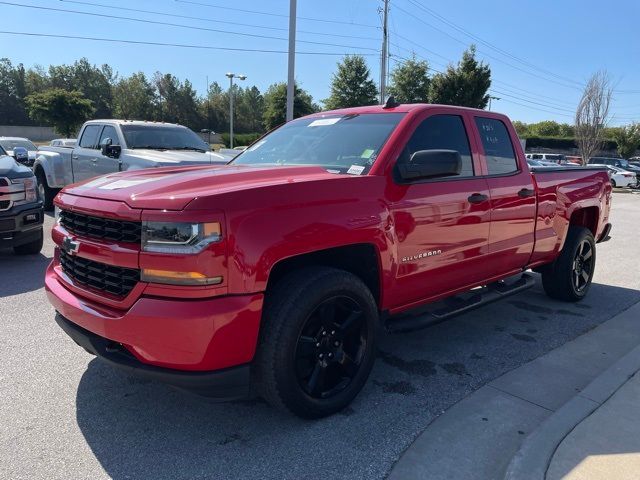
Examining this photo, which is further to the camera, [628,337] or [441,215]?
[628,337]

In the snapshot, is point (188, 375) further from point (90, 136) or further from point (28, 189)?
point (90, 136)

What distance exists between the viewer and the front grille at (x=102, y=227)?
258cm

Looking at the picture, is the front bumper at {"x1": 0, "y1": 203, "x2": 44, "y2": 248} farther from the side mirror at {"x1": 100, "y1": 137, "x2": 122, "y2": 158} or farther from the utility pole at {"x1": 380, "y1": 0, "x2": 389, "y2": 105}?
the utility pole at {"x1": 380, "y1": 0, "x2": 389, "y2": 105}

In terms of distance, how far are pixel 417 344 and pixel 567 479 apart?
191cm

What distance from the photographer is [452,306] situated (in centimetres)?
404

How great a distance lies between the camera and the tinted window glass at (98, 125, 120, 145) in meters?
9.04

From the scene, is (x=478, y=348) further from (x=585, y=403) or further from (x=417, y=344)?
(x=585, y=403)

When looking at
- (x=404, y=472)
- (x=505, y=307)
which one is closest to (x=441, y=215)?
(x=404, y=472)

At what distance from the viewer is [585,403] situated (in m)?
3.28

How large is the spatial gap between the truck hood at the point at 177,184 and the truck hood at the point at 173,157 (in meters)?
4.44

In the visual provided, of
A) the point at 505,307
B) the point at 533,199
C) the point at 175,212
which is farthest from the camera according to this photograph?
the point at 505,307

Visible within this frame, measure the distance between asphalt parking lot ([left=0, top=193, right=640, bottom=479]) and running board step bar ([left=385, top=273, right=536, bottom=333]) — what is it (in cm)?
40

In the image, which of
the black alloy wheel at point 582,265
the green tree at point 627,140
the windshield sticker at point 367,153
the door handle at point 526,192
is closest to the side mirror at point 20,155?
the windshield sticker at point 367,153

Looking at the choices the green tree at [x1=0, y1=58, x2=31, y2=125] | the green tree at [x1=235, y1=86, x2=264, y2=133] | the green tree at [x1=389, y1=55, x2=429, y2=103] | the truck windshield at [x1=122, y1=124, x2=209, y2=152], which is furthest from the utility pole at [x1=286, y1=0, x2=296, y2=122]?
the green tree at [x1=0, y1=58, x2=31, y2=125]
